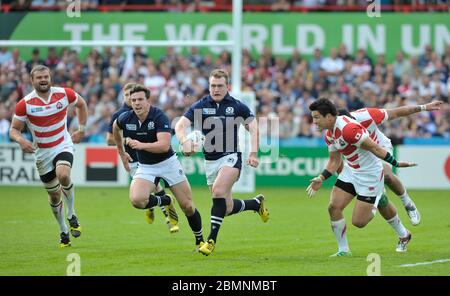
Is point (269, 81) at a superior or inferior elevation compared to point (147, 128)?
inferior

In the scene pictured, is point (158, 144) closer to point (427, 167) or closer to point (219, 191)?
point (219, 191)

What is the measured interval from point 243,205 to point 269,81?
46.5ft

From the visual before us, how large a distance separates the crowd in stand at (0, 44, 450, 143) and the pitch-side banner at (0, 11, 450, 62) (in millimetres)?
595

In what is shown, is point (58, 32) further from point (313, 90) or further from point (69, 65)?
point (313, 90)

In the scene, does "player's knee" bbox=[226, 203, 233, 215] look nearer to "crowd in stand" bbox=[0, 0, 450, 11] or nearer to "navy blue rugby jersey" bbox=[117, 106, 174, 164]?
"navy blue rugby jersey" bbox=[117, 106, 174, 164]

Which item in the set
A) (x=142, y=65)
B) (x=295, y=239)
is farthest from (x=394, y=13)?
(x=295, y=239)

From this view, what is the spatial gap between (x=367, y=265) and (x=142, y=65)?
16.6m

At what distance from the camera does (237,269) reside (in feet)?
36.7

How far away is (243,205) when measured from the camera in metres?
13.5

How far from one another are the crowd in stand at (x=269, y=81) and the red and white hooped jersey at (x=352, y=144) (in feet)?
40.1

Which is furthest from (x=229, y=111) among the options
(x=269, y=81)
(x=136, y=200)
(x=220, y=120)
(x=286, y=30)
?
(x=286, y=30)

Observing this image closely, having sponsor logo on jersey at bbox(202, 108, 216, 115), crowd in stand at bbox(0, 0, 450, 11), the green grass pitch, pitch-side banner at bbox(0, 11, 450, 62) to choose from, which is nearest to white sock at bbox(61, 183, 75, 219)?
Answer: the green grass pitch

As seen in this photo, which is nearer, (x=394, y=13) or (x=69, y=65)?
(x=69, y=65)

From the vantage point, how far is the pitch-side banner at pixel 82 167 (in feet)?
80.2
